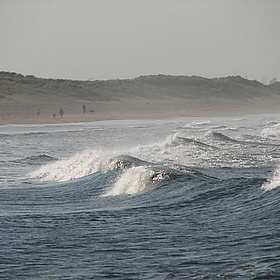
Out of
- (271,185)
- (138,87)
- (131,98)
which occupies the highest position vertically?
(138,87)

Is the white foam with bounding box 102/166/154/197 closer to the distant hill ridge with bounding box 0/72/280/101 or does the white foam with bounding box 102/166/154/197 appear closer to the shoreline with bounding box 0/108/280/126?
the shoreline with bounding box 0/108/280/126

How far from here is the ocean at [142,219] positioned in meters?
10.0

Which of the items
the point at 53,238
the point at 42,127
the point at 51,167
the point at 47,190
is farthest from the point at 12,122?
the point at 53,238

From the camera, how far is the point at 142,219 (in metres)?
13.9

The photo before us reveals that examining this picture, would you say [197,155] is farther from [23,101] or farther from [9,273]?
[23,101]

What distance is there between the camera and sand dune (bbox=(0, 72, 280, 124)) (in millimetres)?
78938

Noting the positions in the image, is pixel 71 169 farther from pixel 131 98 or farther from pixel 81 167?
pixel 131 98

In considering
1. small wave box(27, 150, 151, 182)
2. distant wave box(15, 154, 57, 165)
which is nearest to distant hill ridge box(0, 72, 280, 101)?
distant wave box(15, 154, 57, 165)

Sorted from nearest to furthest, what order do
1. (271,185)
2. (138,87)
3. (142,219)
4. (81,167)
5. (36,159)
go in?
(142,219)
(271,185)
(81,167)
(36,159)
(138,87)

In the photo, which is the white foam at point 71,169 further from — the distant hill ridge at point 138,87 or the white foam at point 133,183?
the distant hill ridge at point 138,87

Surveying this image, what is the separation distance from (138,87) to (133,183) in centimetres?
10175

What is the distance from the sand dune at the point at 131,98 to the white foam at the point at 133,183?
48204 mm

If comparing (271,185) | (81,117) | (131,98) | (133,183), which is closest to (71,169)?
(133,183)

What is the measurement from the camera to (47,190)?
67.2 feet
